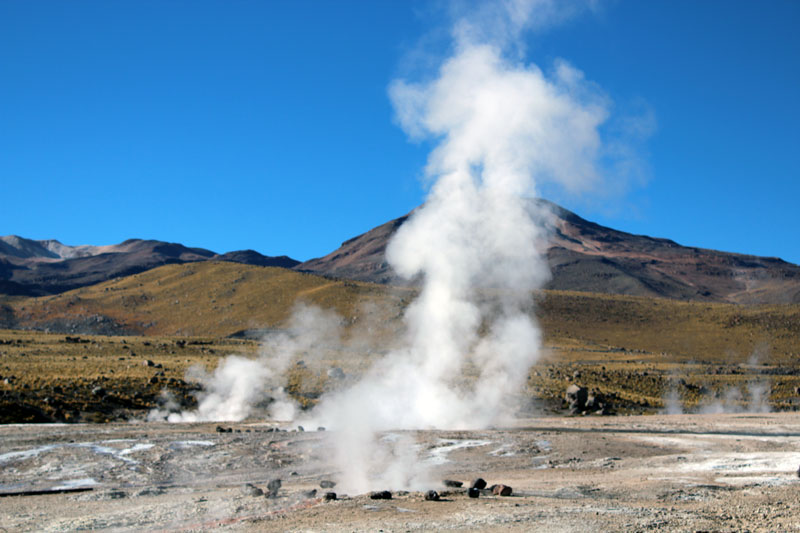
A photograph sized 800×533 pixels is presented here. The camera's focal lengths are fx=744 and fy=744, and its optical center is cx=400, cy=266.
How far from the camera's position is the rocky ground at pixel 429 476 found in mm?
16594

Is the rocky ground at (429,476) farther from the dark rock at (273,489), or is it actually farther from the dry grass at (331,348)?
the dry grass at (331,348)

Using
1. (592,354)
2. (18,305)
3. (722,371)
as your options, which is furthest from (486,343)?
(18,305)

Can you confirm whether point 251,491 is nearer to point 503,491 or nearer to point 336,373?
point 503,491

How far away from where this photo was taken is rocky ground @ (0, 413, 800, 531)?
54.4 feet

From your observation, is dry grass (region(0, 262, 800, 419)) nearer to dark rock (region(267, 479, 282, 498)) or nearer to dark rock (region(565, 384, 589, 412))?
dark rock (region(565, 384, 589, 412))

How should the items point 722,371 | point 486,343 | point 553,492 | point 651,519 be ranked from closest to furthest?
point 651,519, point 553,492, point 486,343, point 722,371

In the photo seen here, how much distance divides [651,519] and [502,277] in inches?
1283

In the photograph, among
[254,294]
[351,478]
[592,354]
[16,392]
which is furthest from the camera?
[254,294]

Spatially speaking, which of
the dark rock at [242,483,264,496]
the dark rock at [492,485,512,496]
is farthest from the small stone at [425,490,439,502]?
the dark rock at [242,483,264,496]

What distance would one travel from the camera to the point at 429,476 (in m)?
24.0

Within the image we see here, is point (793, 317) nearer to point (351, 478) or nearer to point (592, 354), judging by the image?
point (592, 354)

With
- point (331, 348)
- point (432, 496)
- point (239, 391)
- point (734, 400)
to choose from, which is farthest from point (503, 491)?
point (331, 348)

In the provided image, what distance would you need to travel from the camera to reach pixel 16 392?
4203cm

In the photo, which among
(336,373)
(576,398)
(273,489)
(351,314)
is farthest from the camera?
(351,314)
